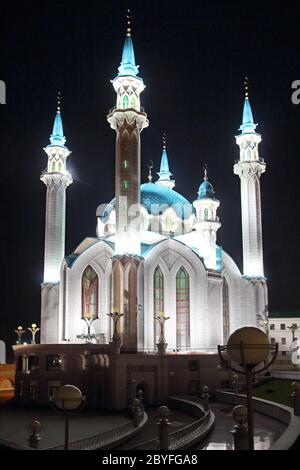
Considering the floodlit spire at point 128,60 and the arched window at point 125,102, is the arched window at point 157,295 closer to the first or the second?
the arched window at point 125,102

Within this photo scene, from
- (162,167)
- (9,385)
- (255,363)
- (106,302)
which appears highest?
(162,167)

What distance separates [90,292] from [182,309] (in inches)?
287

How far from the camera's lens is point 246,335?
428 inches

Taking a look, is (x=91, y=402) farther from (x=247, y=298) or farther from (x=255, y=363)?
(x=255, y=363)

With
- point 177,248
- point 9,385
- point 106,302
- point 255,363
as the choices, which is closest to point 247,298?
point 177,248

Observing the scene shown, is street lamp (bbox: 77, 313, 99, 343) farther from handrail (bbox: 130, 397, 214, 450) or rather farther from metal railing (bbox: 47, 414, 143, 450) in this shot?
handrail (bbox: 130, 397, 214, 450)

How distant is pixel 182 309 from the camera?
46.1 m

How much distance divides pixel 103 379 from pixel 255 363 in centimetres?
2571

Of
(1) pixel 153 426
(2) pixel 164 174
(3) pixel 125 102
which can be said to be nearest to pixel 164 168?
(2) pixel 164 174

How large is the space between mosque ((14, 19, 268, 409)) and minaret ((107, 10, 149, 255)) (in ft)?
0.25

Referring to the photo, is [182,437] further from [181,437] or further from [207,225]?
[207,225]

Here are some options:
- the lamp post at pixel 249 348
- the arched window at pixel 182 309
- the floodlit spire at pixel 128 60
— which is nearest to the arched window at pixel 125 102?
the floodlit spire at pixel 128 60

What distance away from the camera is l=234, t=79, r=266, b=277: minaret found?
5022cm

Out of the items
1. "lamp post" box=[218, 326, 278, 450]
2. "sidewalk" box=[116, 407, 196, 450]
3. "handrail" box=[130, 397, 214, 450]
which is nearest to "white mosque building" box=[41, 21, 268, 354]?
"sidewalk" box=[116, 407, 196, 450]
